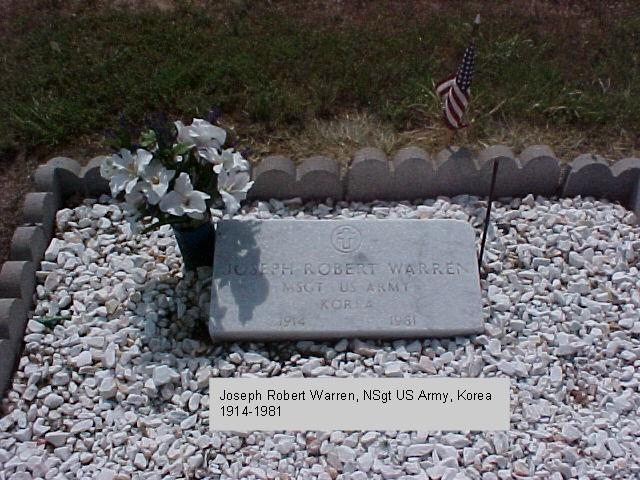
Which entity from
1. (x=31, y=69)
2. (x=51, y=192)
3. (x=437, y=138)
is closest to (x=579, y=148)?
(x=437, y=138)

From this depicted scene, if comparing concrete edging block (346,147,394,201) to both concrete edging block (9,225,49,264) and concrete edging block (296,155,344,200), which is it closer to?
concrete edging block (296,155,344,200)

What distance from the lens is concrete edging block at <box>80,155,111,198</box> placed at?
4.15 meters

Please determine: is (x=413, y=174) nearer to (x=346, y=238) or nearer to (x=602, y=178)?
(x=346, y=238)

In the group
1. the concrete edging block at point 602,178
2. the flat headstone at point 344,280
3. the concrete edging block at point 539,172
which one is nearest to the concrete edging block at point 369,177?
the flat headstone at point 344,280

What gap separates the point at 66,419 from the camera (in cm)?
333

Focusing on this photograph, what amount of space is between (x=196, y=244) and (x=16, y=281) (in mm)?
922

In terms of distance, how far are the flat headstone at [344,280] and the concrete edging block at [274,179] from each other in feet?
1.32

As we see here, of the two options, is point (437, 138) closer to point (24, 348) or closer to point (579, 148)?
point (579, 148)

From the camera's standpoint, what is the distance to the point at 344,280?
11.9 feet

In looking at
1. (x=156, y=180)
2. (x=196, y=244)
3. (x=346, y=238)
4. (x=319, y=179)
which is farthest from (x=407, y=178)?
(x=156, y=180)

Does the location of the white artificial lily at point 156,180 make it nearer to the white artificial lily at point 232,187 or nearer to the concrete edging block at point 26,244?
the white artificial lily at point 232,187

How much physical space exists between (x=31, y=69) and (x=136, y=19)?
0.90 metres

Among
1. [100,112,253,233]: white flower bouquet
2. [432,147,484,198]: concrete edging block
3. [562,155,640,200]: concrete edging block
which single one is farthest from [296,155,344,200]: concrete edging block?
[562,155,640,200]: concrete edging block
